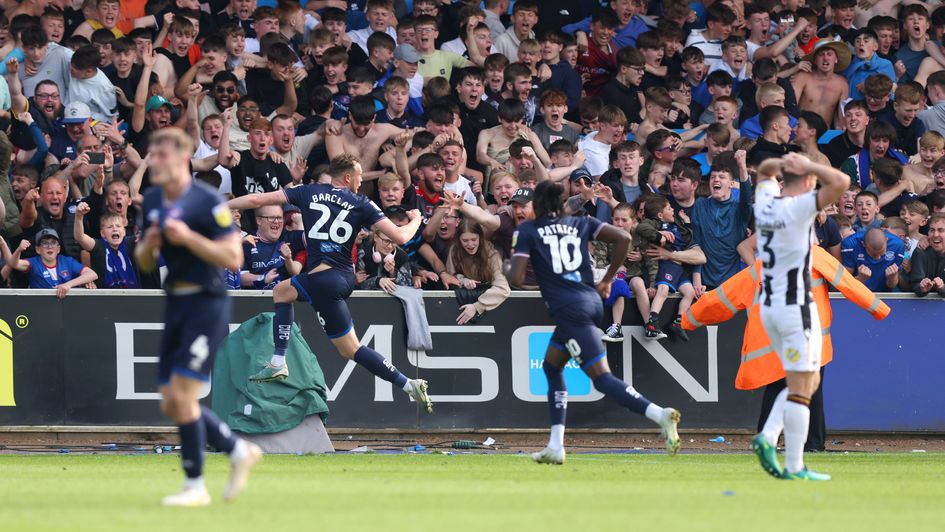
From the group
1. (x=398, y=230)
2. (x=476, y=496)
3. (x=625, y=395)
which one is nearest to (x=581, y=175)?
(x=398, y=230)

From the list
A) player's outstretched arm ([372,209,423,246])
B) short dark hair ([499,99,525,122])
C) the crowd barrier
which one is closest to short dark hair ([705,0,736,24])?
short dark hair ([499,99,525,122])

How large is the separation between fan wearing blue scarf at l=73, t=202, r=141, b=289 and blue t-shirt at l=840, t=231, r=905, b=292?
25.7ft

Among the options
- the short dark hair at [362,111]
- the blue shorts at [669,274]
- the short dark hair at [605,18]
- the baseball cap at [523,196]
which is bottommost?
the blue shorts at [669,274]

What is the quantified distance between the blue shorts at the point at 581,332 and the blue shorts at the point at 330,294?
8.71ft

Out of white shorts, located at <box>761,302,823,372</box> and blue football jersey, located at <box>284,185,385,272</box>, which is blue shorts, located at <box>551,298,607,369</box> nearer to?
white shorts, located at <box>761,302,823,372</box>

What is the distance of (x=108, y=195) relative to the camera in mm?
15883

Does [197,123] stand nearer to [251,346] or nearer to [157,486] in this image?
[251,346]

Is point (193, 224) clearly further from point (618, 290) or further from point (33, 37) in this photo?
point (33, 37)

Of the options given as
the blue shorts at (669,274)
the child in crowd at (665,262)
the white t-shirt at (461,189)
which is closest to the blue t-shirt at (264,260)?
the white t-shirt at (461,189)

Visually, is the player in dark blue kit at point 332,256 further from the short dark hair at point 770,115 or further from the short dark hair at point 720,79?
the short dark hair at point 720,79

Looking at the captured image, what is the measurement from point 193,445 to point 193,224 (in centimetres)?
132

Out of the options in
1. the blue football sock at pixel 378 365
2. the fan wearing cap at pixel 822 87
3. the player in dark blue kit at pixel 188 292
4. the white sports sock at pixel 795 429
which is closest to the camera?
the player in dark blue kit at pixel 188 292

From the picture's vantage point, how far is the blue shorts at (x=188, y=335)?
8.79 metres

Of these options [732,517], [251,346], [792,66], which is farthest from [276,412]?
[792,66]
